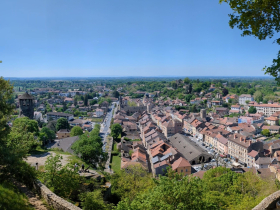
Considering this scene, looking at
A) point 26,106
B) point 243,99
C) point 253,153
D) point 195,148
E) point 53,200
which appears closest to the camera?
point 53,200

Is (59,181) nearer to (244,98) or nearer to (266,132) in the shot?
(266,132)

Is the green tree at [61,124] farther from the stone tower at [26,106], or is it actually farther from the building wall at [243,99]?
the building wall at [243,99]

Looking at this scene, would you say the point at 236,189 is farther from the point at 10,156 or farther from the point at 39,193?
the point at 10,156

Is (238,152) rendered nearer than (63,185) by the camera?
No

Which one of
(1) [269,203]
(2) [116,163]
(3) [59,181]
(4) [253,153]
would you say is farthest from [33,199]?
(4) [253,153]

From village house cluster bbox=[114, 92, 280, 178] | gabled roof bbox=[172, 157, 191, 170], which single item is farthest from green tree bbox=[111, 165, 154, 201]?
gabled roof bbox=[172, 157, 191, 170]

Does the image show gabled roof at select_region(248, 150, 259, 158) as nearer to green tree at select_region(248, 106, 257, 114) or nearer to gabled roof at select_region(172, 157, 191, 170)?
gabled roof at select_region(172, 157, 191, 170)

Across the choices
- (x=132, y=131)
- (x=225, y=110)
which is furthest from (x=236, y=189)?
(x=225, y=110)

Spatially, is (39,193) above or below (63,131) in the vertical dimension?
above

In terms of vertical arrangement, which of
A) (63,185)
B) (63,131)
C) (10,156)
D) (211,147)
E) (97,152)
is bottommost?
(211,147)
